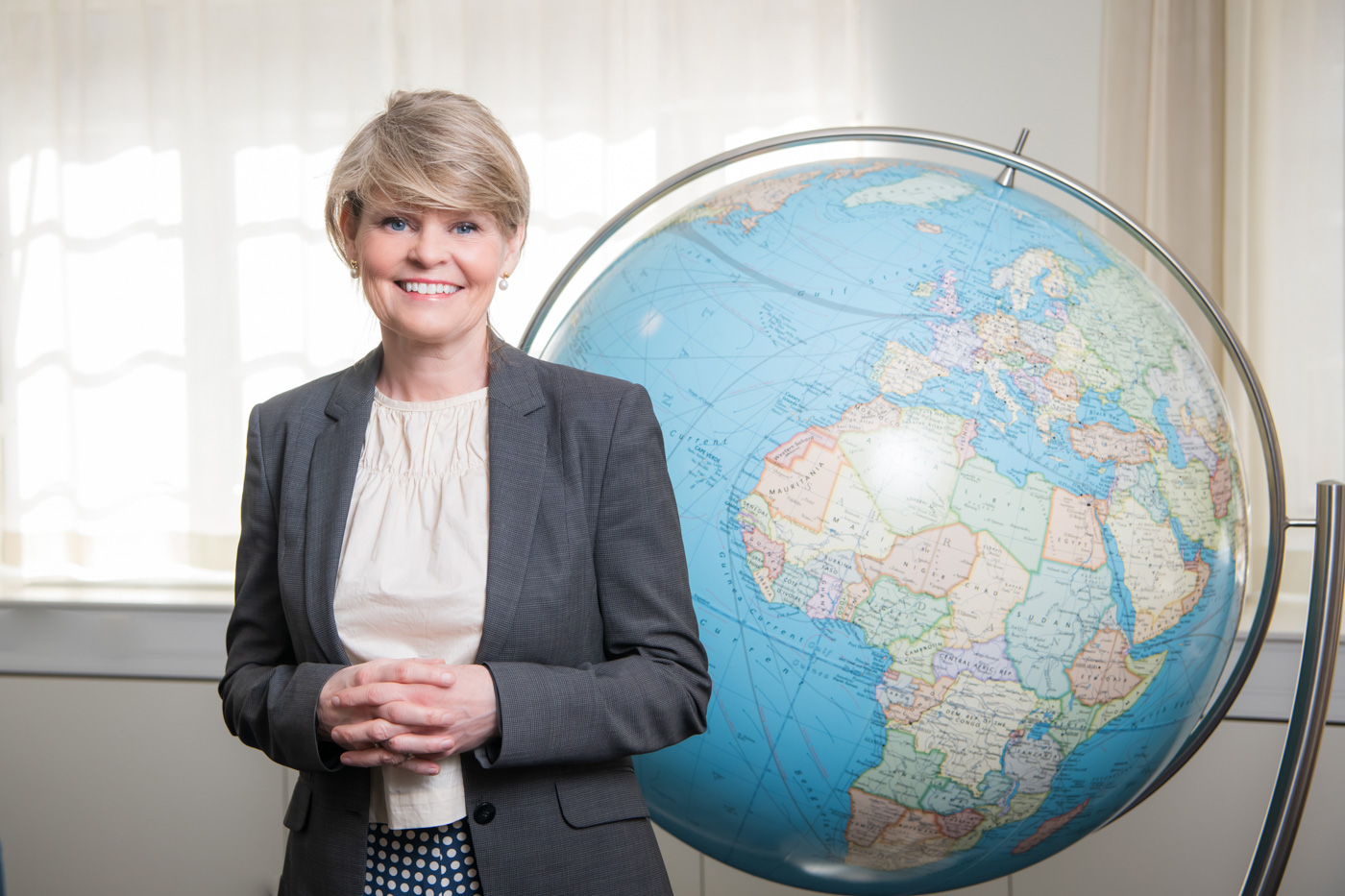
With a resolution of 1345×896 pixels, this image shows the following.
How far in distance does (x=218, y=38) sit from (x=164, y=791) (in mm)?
1942

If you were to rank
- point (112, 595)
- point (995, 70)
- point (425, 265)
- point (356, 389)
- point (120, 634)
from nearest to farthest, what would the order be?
point (425, 265) → point (356, 389) → point (995, 70) → point (120, 634) → point (112, 595)

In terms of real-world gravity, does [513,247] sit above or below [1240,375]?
above

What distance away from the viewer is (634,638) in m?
0.95

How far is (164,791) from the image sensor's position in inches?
97.2

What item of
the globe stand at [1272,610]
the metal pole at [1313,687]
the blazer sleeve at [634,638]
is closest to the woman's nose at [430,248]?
the blazer sleeve at [634,638]

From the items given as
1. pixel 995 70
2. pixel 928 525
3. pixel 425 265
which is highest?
pixel 995 70

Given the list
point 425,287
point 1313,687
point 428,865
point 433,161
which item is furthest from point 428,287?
point 1313,687

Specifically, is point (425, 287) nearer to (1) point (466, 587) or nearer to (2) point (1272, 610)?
(1) point (466, 587)

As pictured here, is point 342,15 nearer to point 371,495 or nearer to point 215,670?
point 215,670

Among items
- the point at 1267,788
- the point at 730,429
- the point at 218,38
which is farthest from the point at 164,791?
the point at 1267,788

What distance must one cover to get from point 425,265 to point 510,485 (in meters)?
0.22

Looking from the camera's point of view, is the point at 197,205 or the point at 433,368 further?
the point at 197,205

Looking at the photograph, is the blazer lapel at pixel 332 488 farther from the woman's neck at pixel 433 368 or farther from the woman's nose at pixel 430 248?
the woman's nose at pixel 430 248

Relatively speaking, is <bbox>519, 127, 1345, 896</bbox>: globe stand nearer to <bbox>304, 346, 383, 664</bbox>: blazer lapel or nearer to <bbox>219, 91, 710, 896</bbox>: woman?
<bbox>219, 91, 710, 896</bbox>: woman
